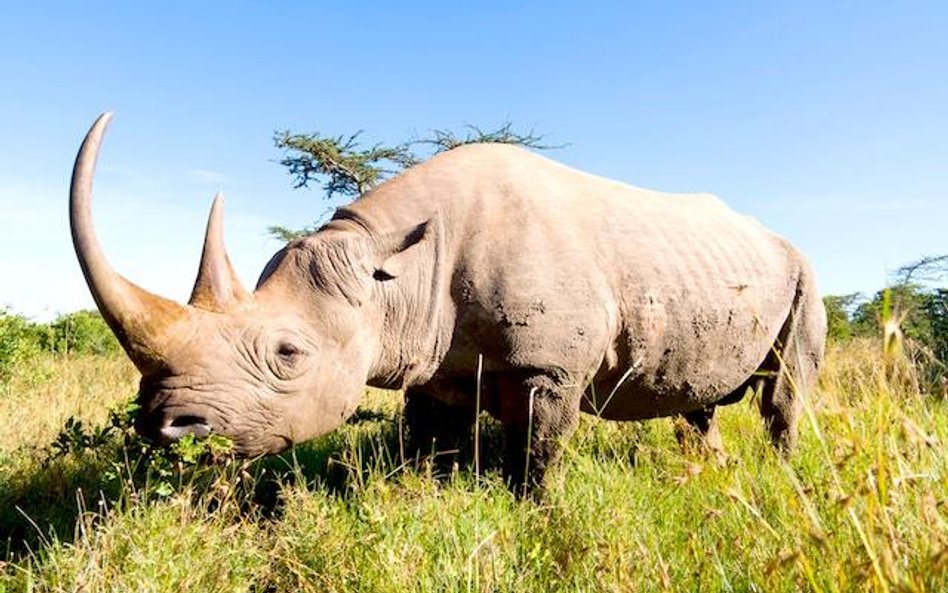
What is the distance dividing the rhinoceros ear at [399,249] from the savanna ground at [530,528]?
3.23 ft

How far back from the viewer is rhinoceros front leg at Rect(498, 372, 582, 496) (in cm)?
422

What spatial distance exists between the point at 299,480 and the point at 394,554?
1304 millimetres

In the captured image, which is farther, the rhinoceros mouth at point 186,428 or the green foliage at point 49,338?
the green foliage at point 49,338

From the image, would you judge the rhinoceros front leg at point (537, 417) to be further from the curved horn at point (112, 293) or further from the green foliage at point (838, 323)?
the green foliage at point (838, 323)

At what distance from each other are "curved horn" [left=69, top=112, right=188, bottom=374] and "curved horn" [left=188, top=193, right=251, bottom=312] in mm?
252

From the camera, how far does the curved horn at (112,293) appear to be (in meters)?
3.29

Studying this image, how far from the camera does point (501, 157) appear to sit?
488 cm

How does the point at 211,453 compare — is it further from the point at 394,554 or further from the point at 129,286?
the point at 394,554

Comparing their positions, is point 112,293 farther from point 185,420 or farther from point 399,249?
point 399,249

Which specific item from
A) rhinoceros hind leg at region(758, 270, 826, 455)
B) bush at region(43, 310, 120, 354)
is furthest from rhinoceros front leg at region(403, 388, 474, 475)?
bush at region(43, 310, 120, 354)

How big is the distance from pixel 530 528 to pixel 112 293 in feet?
6.63

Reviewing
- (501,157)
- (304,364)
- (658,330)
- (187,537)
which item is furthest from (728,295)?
(187,537)

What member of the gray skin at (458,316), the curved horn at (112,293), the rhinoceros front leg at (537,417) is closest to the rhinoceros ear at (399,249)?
the gray skin at (458,316)

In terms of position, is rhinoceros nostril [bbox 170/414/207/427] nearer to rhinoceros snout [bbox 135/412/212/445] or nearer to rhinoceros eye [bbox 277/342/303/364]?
rhinoceros snout [bbox 135/412/212/445]
